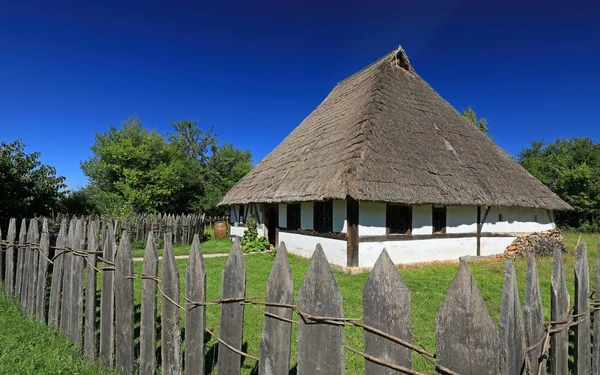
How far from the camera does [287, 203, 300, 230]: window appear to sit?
11.7 metres

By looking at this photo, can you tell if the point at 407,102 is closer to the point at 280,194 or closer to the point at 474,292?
the point at 280,194

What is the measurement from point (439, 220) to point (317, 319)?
380 inches

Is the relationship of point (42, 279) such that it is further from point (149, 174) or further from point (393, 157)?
point (149, 174)

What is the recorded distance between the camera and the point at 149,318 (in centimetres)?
250

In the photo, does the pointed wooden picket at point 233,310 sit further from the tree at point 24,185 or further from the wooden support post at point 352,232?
the tree at point 24,185

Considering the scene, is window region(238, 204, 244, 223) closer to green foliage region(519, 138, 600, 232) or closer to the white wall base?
the white wall base

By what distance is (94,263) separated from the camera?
9.86 feet

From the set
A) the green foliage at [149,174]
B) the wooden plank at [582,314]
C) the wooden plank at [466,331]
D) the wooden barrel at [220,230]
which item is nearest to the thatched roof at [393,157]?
the wooden barrel at [220,230]

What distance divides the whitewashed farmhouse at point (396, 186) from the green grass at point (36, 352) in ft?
20.4

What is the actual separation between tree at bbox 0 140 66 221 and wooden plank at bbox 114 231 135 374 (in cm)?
940

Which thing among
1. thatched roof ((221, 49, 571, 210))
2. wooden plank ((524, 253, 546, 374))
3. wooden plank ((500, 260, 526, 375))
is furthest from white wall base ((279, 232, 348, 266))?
wooden plank ((500, 260, 526, 375))

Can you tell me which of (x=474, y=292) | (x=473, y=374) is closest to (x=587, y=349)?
(x=473, y=374)

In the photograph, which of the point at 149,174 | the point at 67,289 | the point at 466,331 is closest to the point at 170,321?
the point at 67,289

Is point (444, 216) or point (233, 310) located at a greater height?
point (444, 216)
